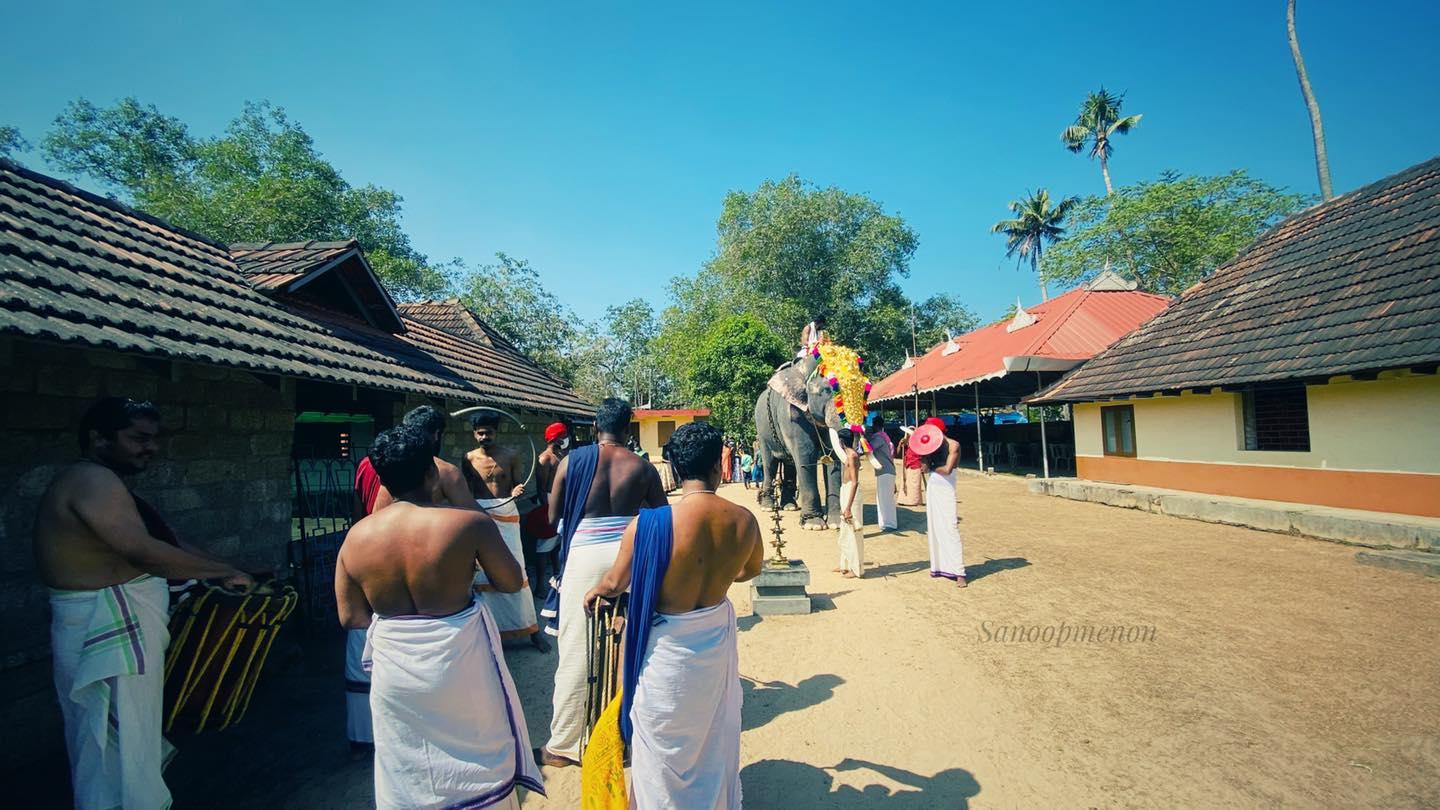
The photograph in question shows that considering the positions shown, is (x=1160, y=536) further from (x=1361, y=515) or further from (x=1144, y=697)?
(x=1144, y=697)

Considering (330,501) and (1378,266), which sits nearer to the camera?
(330,501)

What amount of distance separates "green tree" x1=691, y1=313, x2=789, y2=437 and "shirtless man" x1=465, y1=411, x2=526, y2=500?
15825 millimetres

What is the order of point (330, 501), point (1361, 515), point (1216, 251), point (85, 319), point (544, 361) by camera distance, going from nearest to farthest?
point (85, 319), point (330, 501), point (1361, 515), point (1216, 251), point (544, 361)

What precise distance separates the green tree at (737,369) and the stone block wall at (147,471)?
1603 centimetres

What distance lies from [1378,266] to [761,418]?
8889 mm

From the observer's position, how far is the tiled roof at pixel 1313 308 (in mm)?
7129

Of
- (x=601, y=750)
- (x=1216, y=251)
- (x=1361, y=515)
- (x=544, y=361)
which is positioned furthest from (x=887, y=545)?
(x=544, y=361)

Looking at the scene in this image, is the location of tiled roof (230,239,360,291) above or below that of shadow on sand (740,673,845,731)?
above

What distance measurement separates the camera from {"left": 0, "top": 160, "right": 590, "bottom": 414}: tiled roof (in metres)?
3.03

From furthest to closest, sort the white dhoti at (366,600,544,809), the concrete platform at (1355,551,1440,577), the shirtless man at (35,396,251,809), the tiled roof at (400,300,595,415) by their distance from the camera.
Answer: the tiled roof at (400,300,595,415) < the concrete platform at (1355,551,1440,577) < the shirtless man at (35,396,251,809) < the white dhoti at (366,600,544,809)

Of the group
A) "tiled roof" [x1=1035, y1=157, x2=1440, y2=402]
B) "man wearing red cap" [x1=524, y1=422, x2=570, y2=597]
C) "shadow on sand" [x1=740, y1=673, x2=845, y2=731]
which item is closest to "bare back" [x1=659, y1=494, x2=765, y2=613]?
"shadow on sand" [x1=740, y1=673, x2=845, y2=731]

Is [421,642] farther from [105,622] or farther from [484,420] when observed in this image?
[484,420]

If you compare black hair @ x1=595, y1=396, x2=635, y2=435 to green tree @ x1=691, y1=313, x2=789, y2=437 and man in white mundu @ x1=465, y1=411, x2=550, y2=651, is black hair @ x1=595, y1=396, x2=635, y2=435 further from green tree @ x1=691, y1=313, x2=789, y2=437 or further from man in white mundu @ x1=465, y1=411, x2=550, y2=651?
green tree @ x1=691, y1=313, x2=789, y2=437

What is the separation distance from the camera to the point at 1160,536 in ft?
25.1
